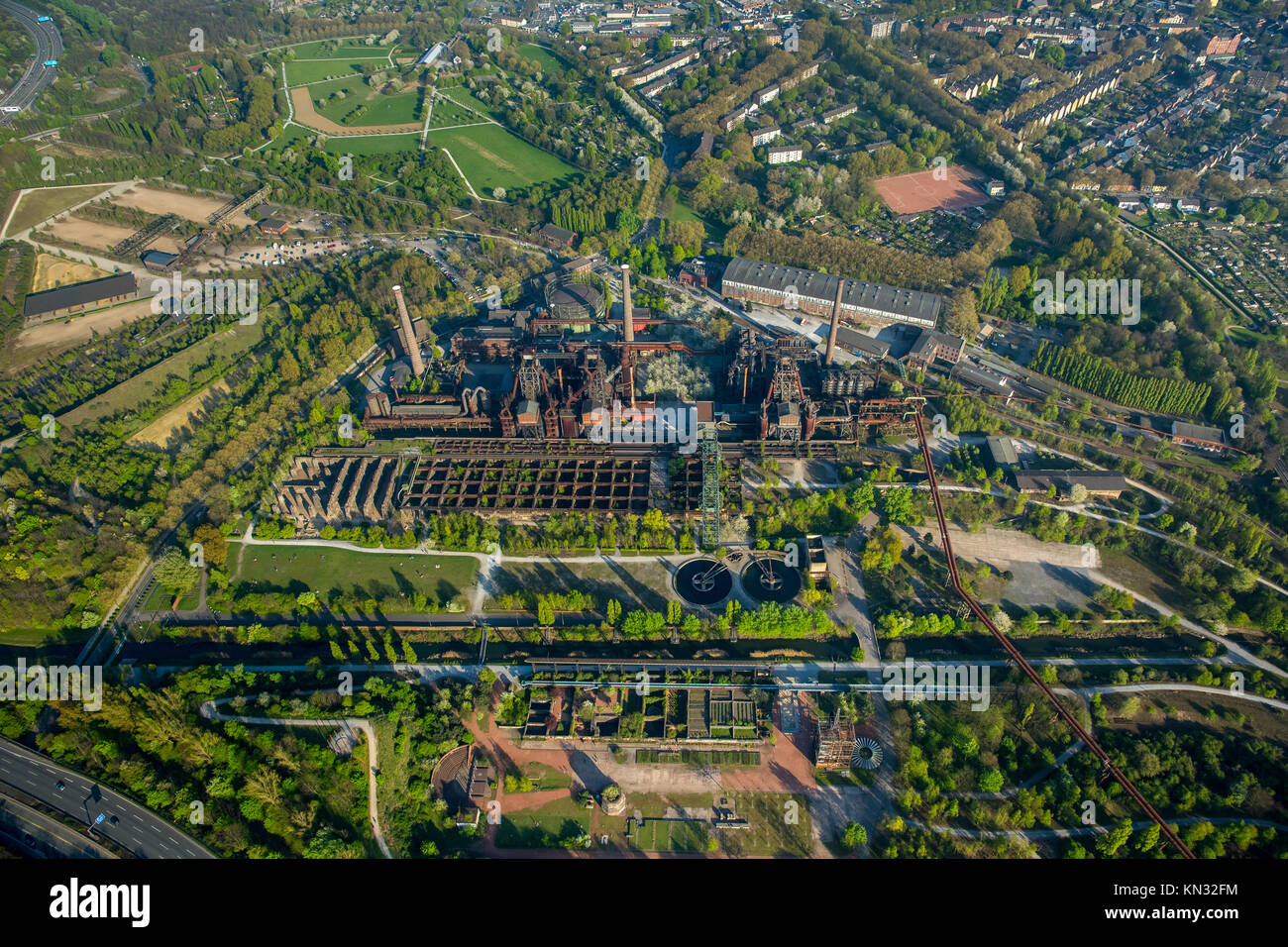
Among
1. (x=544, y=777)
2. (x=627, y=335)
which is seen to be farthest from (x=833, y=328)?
(x=544, y=777)

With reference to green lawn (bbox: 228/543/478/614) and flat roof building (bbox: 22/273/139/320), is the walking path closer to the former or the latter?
green lawn (bbox: 228/543/478/614)

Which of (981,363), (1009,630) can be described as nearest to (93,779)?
(1009,630)

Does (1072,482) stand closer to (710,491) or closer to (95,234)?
(710,491)

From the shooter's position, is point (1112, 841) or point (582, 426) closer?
point (1112, 841)

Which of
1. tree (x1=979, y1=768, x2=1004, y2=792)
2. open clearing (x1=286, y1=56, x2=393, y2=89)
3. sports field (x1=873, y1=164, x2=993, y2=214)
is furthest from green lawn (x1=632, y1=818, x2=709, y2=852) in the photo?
open clearing (x1=286, y1=56, x2=393, y2=89)

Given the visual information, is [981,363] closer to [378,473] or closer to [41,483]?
[378,473]

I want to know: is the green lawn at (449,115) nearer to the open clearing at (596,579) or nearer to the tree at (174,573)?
the tree at (174,573)
